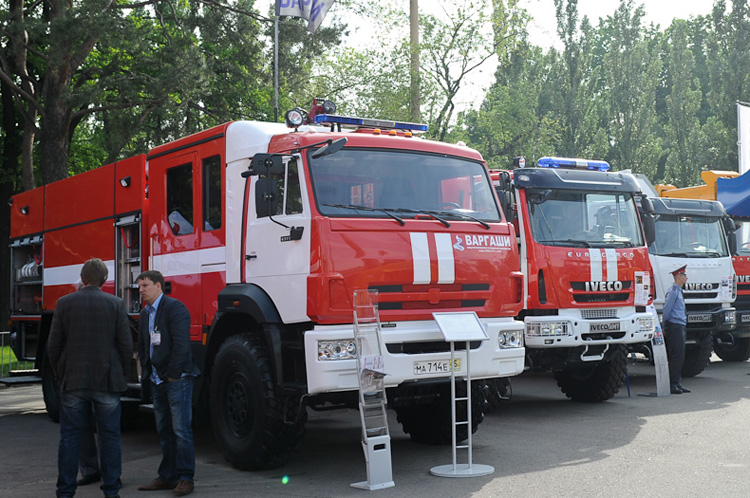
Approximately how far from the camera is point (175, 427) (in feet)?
23.0

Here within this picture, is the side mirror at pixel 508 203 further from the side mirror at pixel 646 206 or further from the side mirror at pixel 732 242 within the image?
the side mirror at pixel 732 242

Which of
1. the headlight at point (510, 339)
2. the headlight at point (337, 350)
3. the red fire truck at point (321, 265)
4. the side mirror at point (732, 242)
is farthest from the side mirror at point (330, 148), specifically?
the side mirror at point (732, 242)

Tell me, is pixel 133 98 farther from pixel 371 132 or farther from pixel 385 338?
pixel 385 338

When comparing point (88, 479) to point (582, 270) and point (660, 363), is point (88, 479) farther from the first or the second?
point (660, 363)

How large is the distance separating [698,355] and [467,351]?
8180 millimetres

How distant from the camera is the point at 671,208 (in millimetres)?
14352

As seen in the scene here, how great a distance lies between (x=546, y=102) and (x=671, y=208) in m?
37.9

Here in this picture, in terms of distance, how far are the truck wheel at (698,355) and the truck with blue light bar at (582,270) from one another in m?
3.21

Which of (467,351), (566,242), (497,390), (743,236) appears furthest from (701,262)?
(467,351)

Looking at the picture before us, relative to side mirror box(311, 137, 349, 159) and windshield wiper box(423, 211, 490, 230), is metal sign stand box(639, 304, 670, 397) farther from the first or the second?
side mirror box(311, 137, 349, 159)

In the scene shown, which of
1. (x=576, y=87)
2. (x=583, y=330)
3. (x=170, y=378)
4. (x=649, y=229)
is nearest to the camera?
(x=170, y=378)

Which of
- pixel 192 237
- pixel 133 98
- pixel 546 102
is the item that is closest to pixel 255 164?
pixel 192 237

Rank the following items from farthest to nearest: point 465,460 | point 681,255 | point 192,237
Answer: point 681,255
point 192,237
point 465,460

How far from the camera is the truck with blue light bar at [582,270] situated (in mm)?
10758
